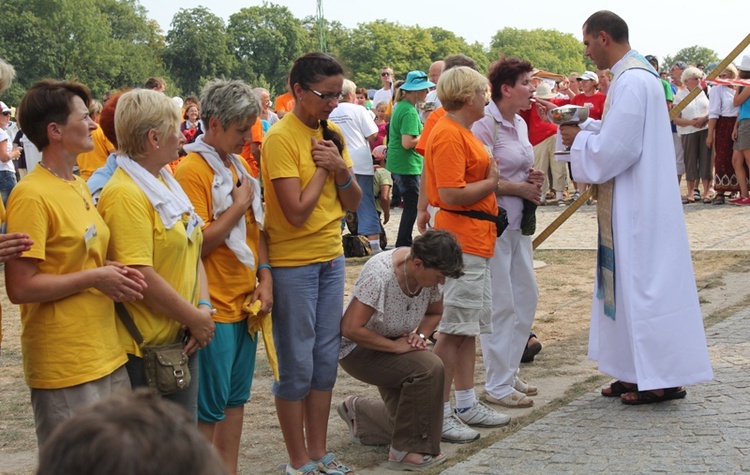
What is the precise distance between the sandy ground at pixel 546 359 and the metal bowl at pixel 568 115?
5.40 ft

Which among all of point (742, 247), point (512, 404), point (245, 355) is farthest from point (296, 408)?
point (742, 247)

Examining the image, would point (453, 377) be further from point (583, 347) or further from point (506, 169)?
point (583, 347)

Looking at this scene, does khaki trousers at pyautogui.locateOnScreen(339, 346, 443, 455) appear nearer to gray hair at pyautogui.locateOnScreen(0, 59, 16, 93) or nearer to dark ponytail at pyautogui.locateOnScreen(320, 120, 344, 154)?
dark ponytail at pyautogui.locateOnScreen(320, 120, 344, 154)

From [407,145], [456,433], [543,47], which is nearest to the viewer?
[456,433]

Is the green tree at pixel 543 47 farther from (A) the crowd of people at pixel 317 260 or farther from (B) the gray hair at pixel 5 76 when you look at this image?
(B) the gray hair at pixel 5 76

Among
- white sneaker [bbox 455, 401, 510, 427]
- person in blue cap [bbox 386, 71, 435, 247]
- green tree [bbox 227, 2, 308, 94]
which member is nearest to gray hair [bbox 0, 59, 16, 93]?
A: white sneaker [bbox 455, 401, 510, 427]

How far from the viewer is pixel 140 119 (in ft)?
12.2

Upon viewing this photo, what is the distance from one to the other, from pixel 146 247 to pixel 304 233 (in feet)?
3.47

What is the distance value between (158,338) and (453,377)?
2222mm

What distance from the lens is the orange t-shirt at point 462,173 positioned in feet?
17.3

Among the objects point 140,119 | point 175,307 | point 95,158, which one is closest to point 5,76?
point 140,119

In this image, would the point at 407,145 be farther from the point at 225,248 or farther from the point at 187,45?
the point at 187,45

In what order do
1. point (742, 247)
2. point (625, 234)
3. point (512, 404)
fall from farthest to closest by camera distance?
point (742, 247) → point (512, 404) → point (625, 234)

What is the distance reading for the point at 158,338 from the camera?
3762mm
